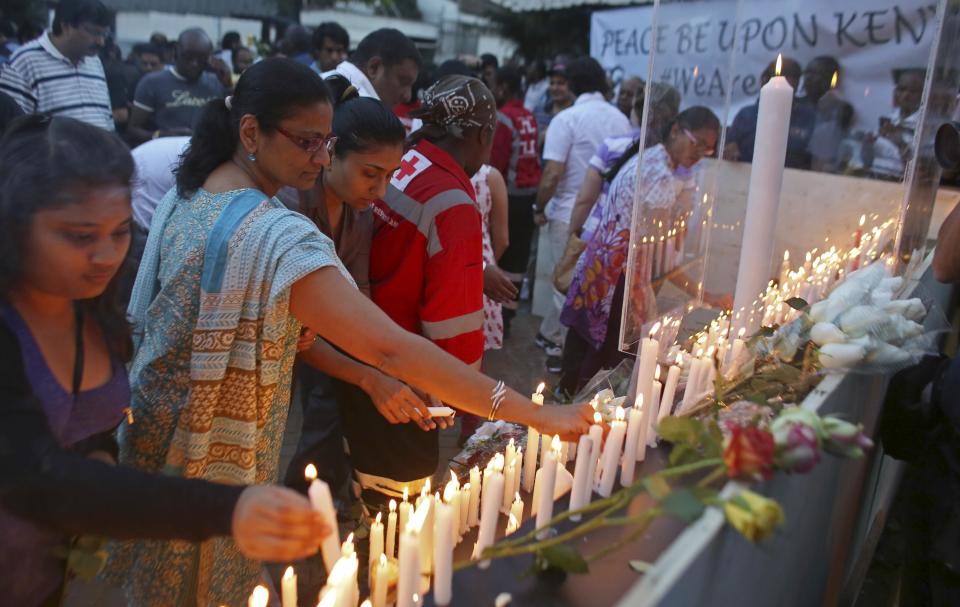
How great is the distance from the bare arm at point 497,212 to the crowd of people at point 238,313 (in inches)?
36.0

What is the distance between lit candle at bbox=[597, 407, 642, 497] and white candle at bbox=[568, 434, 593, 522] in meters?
0.05

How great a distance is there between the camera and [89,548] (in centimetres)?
141

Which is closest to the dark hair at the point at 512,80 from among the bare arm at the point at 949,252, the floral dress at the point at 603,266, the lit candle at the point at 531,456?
the floral dress at the point at 603,266

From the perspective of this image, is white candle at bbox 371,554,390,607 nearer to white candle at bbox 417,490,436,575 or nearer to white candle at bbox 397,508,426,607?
white candle at bbox 417,490,436,575

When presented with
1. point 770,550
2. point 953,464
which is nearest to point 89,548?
point 770,550

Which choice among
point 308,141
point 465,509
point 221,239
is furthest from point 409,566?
point 308,141

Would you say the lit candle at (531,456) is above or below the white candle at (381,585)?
above

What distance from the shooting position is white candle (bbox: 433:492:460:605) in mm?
1144

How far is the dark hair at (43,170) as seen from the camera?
48.6 inches

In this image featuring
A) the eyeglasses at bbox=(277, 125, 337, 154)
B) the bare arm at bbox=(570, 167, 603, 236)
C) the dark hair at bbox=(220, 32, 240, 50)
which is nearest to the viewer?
the eyeglasses at bbox=(277, 125, 337, 154)

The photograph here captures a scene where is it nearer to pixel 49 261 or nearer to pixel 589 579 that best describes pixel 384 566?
pixel 589 579

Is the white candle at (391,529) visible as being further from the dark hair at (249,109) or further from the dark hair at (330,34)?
the dark hair at (330,34)

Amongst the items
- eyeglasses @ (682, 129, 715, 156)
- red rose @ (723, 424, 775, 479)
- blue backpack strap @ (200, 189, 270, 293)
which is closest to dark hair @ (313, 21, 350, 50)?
eyeglasses @ (682, 129, 715, 156)

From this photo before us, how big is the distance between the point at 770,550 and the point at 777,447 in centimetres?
19
